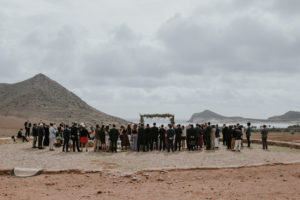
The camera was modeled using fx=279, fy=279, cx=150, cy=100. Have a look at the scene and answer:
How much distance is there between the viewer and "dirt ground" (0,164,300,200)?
25.5 feet

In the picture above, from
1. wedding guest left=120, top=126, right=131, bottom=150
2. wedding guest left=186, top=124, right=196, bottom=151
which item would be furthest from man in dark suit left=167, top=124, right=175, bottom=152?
wedding guest left=120, top=126, right=131, bottom=150

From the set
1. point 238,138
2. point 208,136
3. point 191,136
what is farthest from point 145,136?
point 238,138

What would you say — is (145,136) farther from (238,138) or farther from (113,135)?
(238,138)

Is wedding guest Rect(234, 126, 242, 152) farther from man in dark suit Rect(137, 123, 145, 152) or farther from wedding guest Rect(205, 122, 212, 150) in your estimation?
man in dark suit Rect(137, 123, 145, 152)

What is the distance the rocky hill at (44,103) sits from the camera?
7369cm

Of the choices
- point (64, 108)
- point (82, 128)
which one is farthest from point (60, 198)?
point (64, 108)

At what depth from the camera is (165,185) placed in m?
8.77

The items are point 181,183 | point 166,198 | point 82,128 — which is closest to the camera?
point 166,198

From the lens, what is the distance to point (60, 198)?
7.62 m

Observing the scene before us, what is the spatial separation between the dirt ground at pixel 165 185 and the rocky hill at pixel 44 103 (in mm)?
62623

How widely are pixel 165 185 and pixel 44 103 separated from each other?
79266mm

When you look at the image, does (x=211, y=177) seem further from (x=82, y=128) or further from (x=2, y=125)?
(x=2, y=125)

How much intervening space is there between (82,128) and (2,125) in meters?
46.6

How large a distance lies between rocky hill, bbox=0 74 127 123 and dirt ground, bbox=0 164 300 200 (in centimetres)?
6262
